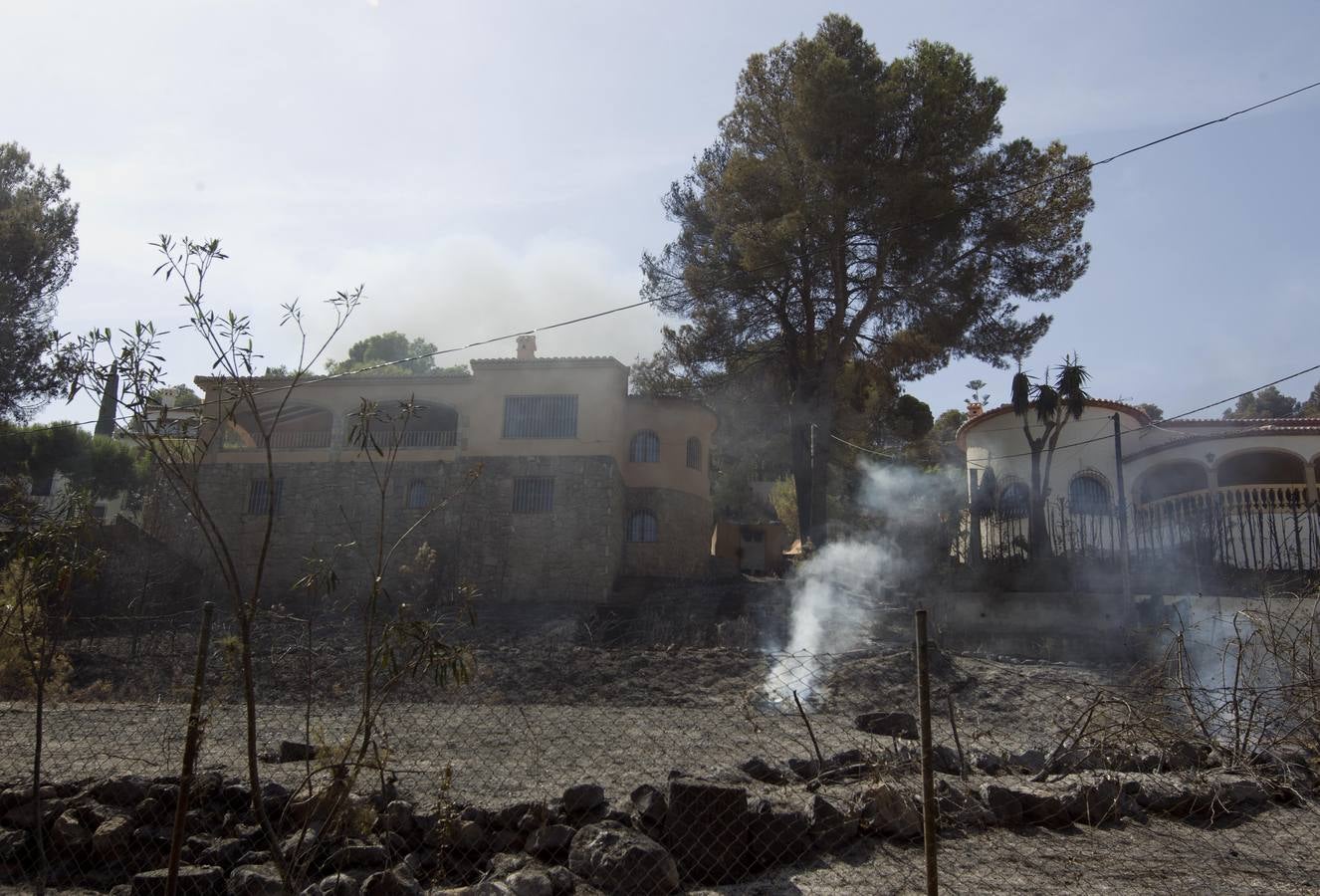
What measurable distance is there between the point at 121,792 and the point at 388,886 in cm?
211

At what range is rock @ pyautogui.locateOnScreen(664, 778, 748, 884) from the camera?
525 cm

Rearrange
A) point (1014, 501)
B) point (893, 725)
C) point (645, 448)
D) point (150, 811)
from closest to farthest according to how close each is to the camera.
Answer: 1. point (150, 811)
2. point (893, 725)
3. point (1014, 501)
4. point (645, 448)

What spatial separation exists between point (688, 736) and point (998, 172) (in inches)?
780

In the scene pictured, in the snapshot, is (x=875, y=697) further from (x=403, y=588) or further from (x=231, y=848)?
(x=403, y=588)

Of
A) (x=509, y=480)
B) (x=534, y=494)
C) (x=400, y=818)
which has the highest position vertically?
(x=509, y=480)

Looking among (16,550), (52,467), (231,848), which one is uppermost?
(52,467)

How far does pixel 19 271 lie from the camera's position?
78.6 feet

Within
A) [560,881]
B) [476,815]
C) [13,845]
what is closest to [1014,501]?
[476,815]

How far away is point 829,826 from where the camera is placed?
5.48 metres

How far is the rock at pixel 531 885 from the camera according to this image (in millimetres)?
4832

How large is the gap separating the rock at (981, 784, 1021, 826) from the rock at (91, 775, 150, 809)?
503 centimetres

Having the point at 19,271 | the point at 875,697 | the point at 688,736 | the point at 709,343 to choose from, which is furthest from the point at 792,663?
the point at 19,271

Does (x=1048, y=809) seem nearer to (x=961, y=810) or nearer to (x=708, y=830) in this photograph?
(x=961, y=810)

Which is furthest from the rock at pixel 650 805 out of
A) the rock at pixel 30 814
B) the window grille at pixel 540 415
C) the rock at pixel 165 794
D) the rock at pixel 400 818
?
the window grille at pixel 540 415
